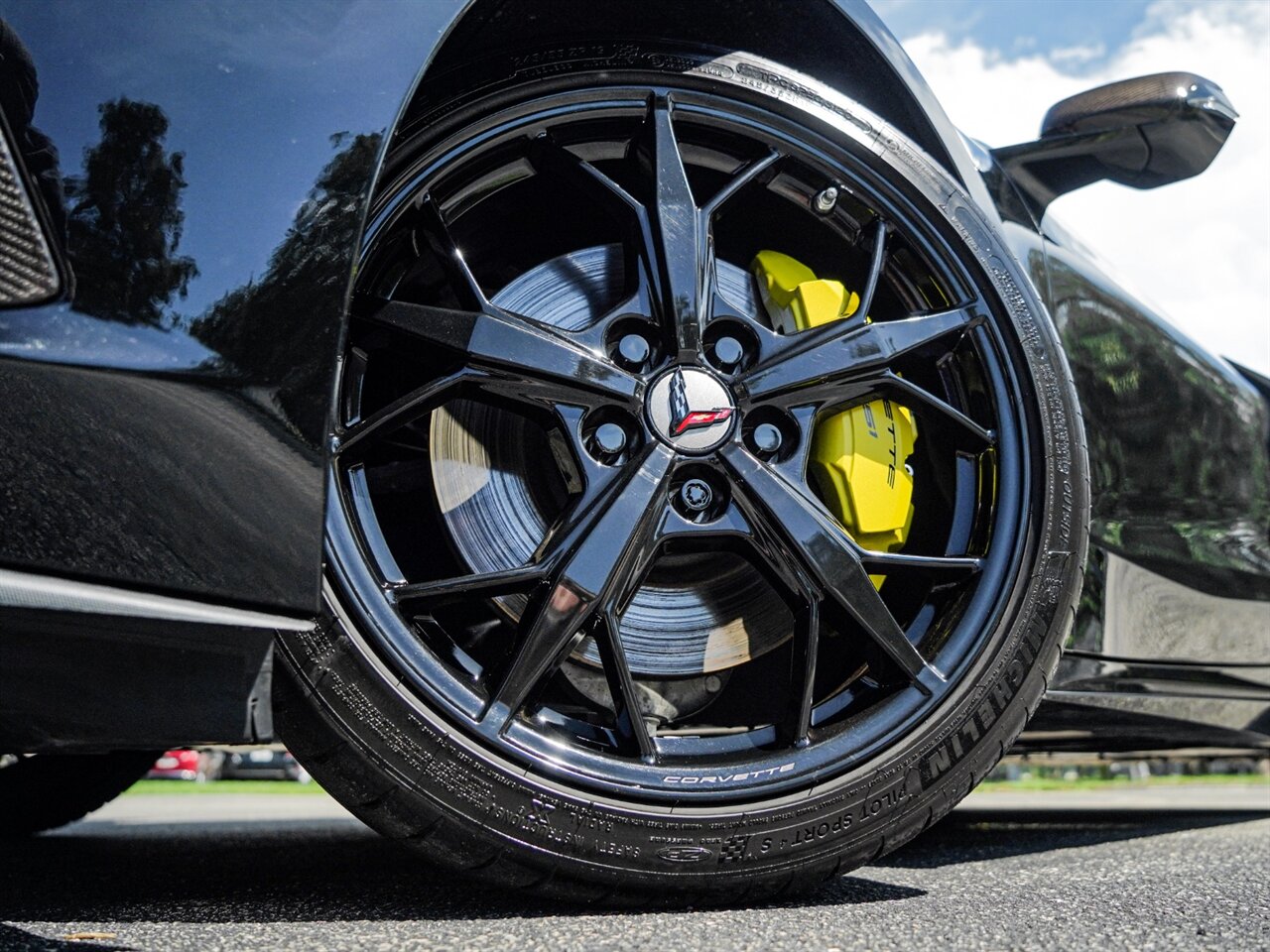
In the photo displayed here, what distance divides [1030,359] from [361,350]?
0.93m

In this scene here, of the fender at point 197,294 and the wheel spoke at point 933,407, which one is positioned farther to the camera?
the wheel spoke at point 933,407

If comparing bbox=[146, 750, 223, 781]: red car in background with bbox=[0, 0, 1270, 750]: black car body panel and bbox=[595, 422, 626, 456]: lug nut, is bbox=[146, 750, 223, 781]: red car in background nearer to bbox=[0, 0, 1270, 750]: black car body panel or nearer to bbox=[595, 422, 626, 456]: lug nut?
bbox=[595, 422, 626, 456]: lug nut

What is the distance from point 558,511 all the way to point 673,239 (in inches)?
17.2

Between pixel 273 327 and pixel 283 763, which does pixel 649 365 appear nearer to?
pixel 273 327

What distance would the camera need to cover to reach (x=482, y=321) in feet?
4.40

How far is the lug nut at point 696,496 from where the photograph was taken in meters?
1.43

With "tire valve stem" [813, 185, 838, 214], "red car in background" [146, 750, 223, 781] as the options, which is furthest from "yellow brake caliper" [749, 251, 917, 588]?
"red car in background" [146, 750, 223, 781]

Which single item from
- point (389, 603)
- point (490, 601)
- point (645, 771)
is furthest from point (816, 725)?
point (389, 603)

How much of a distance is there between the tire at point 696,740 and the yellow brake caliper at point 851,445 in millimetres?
166

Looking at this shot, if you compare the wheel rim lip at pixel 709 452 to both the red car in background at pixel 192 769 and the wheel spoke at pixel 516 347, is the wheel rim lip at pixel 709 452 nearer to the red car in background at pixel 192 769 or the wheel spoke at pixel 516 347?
the wheel spoke at pixel 516 347

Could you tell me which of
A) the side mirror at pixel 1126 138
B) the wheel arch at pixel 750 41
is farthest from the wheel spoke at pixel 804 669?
the side mirror at pixel 1126 138

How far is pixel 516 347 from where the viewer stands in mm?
1345

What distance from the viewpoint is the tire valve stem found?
1.56m

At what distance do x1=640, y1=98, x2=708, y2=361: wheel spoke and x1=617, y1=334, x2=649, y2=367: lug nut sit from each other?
0.17ft
